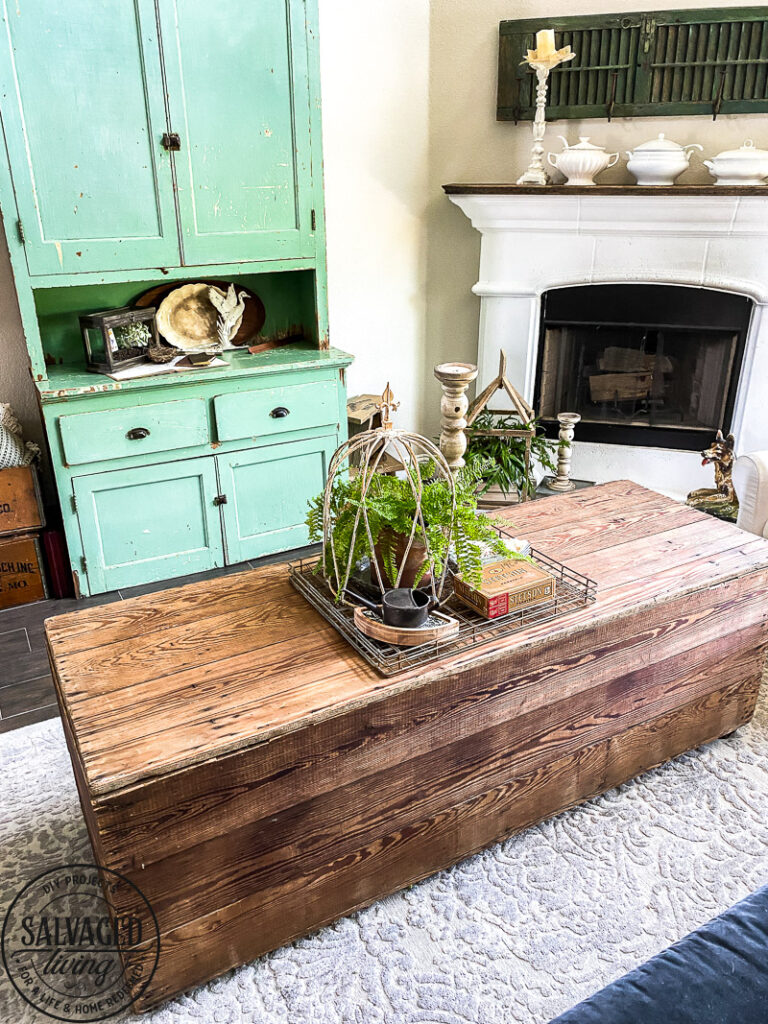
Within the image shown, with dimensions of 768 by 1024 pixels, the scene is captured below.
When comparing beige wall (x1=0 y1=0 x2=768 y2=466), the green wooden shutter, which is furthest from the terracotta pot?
the green wooden shutter

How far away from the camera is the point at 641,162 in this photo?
3.24 metres

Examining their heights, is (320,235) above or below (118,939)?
above

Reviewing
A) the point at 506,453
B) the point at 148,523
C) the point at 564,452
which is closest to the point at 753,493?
the point at 564,452

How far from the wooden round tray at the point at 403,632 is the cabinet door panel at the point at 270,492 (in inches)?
63.7

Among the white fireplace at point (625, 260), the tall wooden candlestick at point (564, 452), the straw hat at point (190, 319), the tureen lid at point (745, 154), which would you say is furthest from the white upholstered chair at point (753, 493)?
the straw hat at point (190, 319)

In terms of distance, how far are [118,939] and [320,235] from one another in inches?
99.5

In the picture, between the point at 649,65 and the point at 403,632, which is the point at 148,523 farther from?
the point at 649,65

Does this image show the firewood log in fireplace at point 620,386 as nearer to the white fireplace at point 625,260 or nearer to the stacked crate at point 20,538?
the white fireplace at point 625,260

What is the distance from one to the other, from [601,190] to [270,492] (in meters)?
1.88

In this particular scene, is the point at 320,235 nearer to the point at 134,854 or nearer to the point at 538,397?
the point at 538,397

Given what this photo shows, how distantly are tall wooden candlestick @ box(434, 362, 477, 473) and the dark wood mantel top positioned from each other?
1808 mm

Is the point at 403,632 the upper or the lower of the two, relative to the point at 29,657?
upper

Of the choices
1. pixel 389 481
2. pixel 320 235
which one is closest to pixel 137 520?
pixel 320 235

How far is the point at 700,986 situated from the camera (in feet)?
3.38
